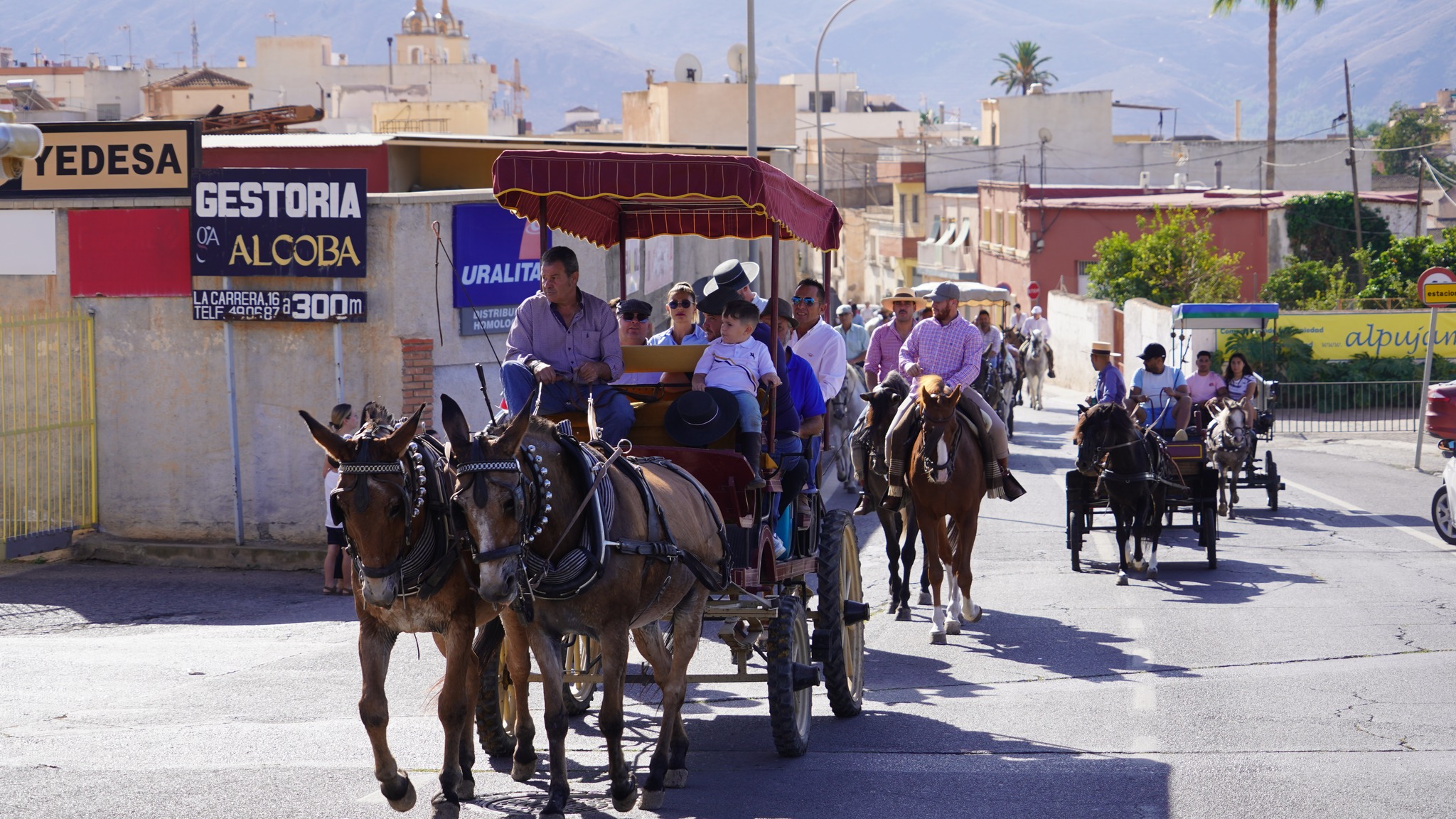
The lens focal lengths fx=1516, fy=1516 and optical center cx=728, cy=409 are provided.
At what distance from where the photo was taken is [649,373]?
9148 mm

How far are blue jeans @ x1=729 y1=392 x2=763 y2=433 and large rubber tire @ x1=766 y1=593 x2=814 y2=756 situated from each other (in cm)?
96

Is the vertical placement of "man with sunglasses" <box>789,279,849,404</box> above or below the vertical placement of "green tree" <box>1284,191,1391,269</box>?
below

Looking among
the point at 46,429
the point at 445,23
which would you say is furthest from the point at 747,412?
the point at 445,23

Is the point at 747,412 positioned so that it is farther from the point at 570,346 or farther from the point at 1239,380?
the point at 1239,380

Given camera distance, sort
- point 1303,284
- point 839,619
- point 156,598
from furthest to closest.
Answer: point 1303,284, point 156,598, point 839,619

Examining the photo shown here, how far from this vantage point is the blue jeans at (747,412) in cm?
837

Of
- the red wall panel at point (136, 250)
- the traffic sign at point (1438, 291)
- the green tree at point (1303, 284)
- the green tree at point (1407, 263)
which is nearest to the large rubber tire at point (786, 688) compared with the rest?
the red wall panel at point (136, 250)

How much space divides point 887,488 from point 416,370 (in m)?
5.34

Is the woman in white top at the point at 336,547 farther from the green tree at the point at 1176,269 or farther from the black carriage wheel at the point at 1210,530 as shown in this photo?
the green tree at the point at 1176,269

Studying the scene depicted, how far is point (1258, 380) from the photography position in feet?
65.7

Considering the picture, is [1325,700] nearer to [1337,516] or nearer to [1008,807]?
[1008,807]

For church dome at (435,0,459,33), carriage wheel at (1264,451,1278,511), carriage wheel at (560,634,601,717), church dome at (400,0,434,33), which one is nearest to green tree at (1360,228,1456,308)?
carriage wheel at (1264,451,1278,511)

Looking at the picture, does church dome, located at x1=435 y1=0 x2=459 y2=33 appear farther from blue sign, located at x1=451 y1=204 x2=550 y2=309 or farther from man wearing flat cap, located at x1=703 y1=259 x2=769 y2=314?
man wearing flat cap, located at x1=703 y1=259 x2=769 y2=314

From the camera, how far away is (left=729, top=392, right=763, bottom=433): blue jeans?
8.37 metres
